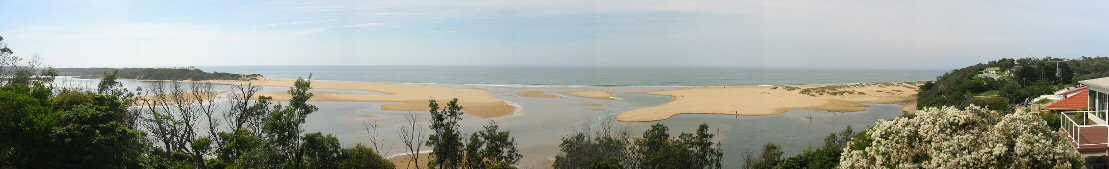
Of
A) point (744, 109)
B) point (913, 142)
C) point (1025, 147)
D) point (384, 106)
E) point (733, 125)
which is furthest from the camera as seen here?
point (384, 106)

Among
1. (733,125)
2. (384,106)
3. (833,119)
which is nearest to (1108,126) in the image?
(733,125)

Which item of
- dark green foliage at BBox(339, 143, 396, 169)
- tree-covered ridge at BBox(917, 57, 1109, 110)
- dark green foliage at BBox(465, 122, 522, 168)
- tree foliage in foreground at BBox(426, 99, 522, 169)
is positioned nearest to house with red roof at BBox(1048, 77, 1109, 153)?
tree foliage in foreground at BBox(426, 99, 522, 169)

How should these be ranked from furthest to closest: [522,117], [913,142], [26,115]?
[522,117]
[26,115]
[913,142]

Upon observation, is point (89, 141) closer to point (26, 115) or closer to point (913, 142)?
point (26, 115)

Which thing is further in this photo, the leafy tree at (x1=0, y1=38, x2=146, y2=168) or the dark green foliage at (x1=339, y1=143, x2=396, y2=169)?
the dark green foliage at (x1=339, y1=143, x2=396, y2=169)

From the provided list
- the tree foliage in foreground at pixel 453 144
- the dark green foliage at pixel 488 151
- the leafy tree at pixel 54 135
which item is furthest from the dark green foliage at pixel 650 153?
the leafy tree at pixel 54 135

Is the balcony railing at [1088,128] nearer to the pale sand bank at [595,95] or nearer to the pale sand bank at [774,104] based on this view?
the pale sand bank at [774,104]

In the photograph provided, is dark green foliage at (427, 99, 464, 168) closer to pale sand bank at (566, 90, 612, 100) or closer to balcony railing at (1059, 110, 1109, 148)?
balcony railing at (1059, 110, 1109, 148)
